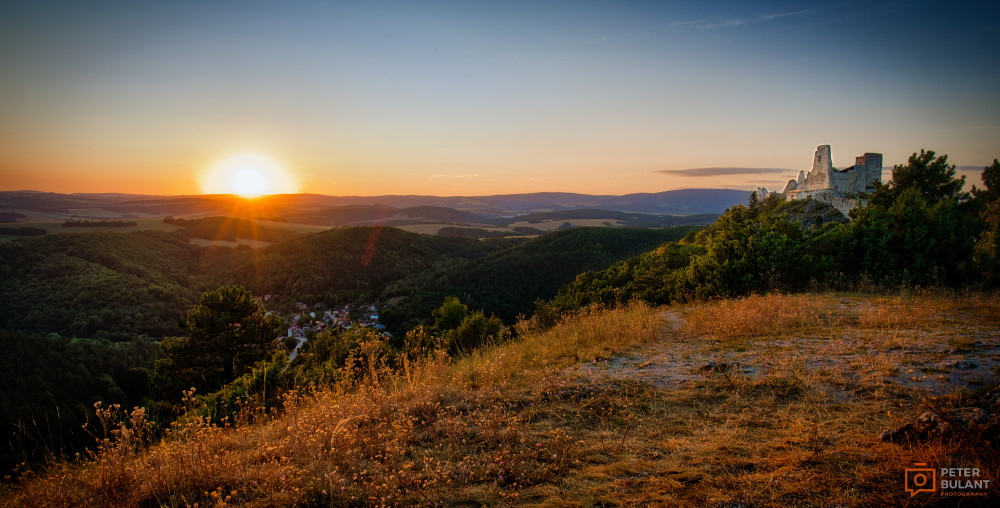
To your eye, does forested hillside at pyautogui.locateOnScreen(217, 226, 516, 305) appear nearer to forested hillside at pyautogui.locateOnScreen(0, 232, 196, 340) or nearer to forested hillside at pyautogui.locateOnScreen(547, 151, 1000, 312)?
forested hillside at pyautogui.locateOnScreen(0, 232, 196, 340)

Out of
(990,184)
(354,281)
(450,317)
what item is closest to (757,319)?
(450,317)

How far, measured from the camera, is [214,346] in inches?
848

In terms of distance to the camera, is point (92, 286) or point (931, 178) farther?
point (92, 286)

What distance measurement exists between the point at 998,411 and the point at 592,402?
10.5 ft

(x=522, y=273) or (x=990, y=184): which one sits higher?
(x=990, y=184)

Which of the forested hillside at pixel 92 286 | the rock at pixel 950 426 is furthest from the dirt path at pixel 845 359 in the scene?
the forested hillside at pixel 92 286

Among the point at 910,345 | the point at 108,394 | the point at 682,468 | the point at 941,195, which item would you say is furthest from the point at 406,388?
the point at 108,394

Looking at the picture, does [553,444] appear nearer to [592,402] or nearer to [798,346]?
[592,402]

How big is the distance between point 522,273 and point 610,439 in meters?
71.7

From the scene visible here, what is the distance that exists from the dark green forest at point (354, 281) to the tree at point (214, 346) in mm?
87

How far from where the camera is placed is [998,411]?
2912 mm

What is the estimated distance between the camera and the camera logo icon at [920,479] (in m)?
2.33

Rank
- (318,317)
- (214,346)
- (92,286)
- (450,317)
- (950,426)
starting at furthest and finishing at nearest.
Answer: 1. (92,286)
2. (318,317)
3. (450,317)
4. (214,346)
5. (950,426)

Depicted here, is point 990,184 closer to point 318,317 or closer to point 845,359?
point 845,359
